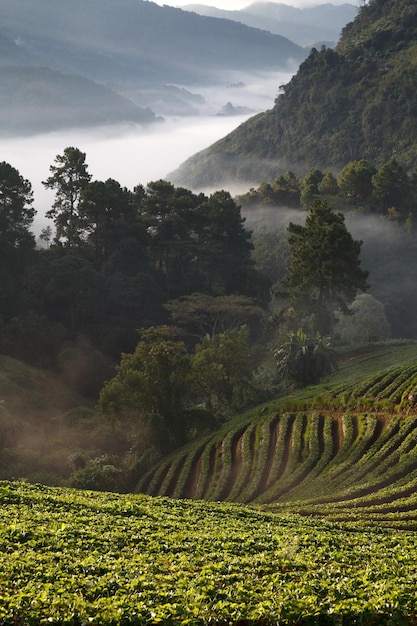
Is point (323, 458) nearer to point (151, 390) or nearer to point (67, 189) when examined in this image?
point (151, 390)

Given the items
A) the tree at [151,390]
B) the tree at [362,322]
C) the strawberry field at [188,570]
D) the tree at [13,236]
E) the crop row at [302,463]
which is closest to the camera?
the strawberry field at [188,570]

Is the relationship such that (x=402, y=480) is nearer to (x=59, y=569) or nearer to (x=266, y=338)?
(x=59, y=569)

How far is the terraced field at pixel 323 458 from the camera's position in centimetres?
2947

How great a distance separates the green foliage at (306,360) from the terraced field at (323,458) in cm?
471

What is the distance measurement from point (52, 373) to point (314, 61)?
10935cm

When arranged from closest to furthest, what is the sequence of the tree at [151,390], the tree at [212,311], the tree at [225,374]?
the tree at [151,390], the tree at [225,374], the tree at [212,311]

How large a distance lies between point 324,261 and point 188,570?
185 ft

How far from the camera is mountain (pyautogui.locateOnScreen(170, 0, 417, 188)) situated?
5027 inches

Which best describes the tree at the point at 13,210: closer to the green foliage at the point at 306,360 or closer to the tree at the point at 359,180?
the green foliage at the point at 306,360

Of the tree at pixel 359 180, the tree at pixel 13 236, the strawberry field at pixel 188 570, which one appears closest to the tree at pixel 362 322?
the tree at pixel 359 180

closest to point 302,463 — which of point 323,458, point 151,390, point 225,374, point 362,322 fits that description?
point 323,458

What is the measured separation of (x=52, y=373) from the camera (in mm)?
69312

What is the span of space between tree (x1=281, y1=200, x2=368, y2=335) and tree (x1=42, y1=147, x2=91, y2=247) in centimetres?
2899

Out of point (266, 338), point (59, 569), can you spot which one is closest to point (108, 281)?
point (266, 338)
